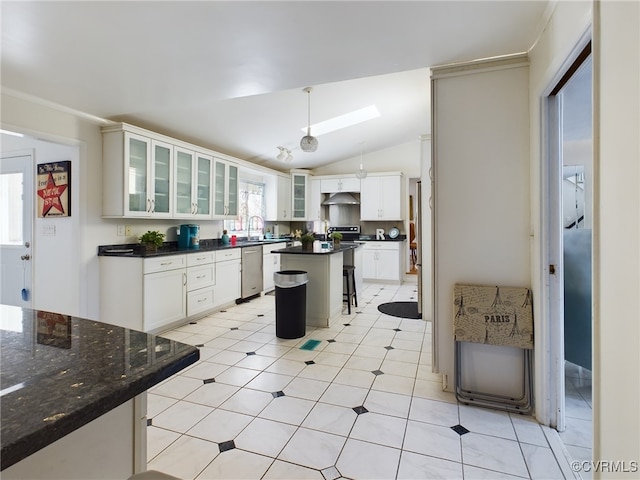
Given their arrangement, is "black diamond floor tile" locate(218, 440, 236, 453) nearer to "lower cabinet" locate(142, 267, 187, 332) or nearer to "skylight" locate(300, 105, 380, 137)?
"lower cabinet" locate(142, 267, 187, 332)

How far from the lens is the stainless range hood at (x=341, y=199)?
23.3 feet

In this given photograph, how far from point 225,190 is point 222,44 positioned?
306cm

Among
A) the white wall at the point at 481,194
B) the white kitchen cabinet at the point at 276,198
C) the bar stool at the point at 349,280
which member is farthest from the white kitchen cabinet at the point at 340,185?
the white wall at the point at 481,194

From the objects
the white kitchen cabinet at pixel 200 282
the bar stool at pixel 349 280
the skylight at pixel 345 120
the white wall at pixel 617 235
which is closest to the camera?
the white wall at pixel 617 235

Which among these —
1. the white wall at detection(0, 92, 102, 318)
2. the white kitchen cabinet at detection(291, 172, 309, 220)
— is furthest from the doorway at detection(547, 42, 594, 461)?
the white kitchen cabinet at detection(291, 172, 309, 220)

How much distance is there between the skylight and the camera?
16.2 feet

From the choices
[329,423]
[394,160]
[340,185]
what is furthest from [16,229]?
[394,160]

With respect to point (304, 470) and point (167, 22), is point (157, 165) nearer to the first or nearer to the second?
point (167, 22)

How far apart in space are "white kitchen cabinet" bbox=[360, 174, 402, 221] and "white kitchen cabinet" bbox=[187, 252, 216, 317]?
12.2ft

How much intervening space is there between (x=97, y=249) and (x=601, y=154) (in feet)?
14.0

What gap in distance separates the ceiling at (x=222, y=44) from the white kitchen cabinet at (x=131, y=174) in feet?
1.09

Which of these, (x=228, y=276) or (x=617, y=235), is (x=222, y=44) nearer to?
(x=617, y=235)

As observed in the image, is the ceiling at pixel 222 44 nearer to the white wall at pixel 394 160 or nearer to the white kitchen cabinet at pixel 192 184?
the white kitchen cabinet at pixel 192 184

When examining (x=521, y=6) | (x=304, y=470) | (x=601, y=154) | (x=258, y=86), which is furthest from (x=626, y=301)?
(x=258, y=86)
